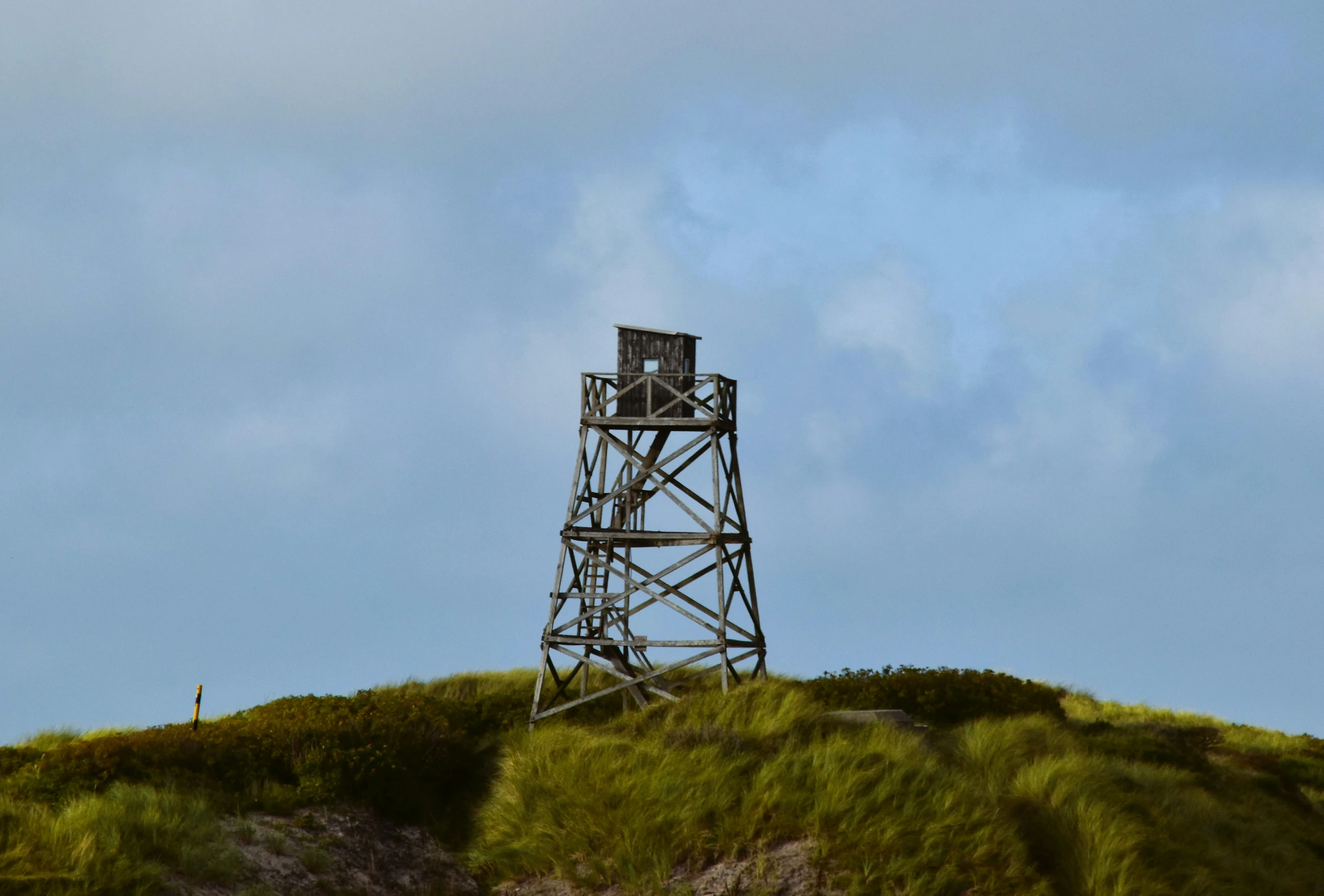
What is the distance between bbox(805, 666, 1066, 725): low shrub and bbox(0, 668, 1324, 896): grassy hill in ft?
0.26

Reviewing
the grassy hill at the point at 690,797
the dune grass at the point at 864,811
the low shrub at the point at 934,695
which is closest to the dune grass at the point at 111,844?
the grassy hill at the point at 690,797

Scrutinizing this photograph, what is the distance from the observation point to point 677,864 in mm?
18484

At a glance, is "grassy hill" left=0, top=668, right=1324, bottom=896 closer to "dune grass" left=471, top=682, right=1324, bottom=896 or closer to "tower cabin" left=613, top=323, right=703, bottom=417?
"dune grass" left=471, top=682, right=1324, bottom=896

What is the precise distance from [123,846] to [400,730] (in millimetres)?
6582

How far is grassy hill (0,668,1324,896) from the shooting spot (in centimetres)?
1780

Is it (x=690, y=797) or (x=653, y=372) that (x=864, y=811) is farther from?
(x=653, y=372)

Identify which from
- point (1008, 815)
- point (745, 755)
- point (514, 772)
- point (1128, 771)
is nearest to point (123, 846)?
point (514, 772)

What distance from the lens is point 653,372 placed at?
90.4ft

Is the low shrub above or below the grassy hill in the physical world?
above

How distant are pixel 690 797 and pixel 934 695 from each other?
373 inches

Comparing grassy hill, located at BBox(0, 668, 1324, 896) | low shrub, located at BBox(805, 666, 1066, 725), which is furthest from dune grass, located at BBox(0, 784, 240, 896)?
low shrub, located at BBox(805, 666, 1066, 725)

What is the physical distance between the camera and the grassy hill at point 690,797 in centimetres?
1780

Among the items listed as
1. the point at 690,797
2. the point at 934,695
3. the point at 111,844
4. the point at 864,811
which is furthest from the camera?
the point at 934,695

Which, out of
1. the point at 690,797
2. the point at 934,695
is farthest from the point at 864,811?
the point at 934,695
